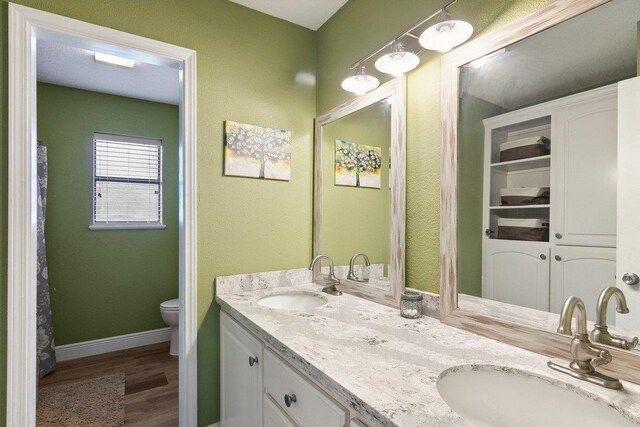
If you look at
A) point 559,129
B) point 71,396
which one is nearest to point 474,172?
point 559,129

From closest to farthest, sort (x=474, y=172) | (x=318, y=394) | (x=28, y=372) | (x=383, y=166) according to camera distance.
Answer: (x=318, y=394)
(x=474, y=172)
(x=28, y=372)
(x=383, y=166)

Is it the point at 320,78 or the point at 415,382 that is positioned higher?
the point at 320,78

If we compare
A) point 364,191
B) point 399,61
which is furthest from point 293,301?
point 399,61

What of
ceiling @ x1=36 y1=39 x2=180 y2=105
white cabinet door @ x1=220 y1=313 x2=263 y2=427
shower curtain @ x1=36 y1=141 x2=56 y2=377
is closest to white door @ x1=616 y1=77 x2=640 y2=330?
white cabinet door @ x1=220 y1=313 x2=263 y2=427

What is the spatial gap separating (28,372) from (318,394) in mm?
1384

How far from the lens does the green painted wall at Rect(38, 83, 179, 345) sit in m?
2.82

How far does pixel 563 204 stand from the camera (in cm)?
95

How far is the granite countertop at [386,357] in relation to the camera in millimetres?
716

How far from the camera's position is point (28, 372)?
1.43m

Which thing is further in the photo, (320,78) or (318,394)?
(320,78)

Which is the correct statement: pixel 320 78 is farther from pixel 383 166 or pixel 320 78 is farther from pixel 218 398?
pixel 218 398

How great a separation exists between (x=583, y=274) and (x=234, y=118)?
173 centimetres

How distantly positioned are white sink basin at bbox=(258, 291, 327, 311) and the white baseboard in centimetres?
203

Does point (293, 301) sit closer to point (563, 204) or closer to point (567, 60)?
point (563, 204)
